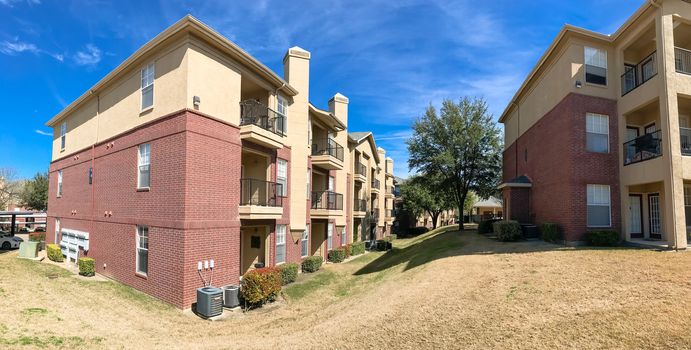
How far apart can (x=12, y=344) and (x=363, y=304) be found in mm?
8782

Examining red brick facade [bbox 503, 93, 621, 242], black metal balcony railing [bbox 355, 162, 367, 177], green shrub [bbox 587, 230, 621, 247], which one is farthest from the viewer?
black metal balcony railing [bbox 355, 162, 367, 177]

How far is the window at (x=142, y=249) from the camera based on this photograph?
45.3ft

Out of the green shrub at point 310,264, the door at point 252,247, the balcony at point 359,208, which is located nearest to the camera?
the door at point 252,247

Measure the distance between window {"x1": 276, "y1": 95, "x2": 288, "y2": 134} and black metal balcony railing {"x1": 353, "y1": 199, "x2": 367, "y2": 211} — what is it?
1546 cm

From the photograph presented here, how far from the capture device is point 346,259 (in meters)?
26.2

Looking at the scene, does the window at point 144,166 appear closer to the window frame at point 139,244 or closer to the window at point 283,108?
the window frame at point 139,244

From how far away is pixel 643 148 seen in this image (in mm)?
15227

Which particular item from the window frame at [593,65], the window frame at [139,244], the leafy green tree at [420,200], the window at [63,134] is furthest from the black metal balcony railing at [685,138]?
the window at [63,134]

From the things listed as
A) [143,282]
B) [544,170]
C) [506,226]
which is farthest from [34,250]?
[544,170]

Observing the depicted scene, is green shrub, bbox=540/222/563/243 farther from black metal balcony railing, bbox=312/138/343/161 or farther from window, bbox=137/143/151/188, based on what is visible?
window, bbox=137/143/151/188

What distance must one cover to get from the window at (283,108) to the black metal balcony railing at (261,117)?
30 cm

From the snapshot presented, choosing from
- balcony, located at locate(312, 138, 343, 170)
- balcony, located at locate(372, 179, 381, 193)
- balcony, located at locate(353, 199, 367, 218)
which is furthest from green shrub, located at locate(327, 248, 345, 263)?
balcony, located at locate(372, 179, 381, 193)

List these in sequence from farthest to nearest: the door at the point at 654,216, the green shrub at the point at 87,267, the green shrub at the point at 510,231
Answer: the green shrub at the point at 510,231 → the door at the point at 654,216 → the green shrub at the point at 87,267

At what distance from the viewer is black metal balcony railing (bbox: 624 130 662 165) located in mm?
14570
